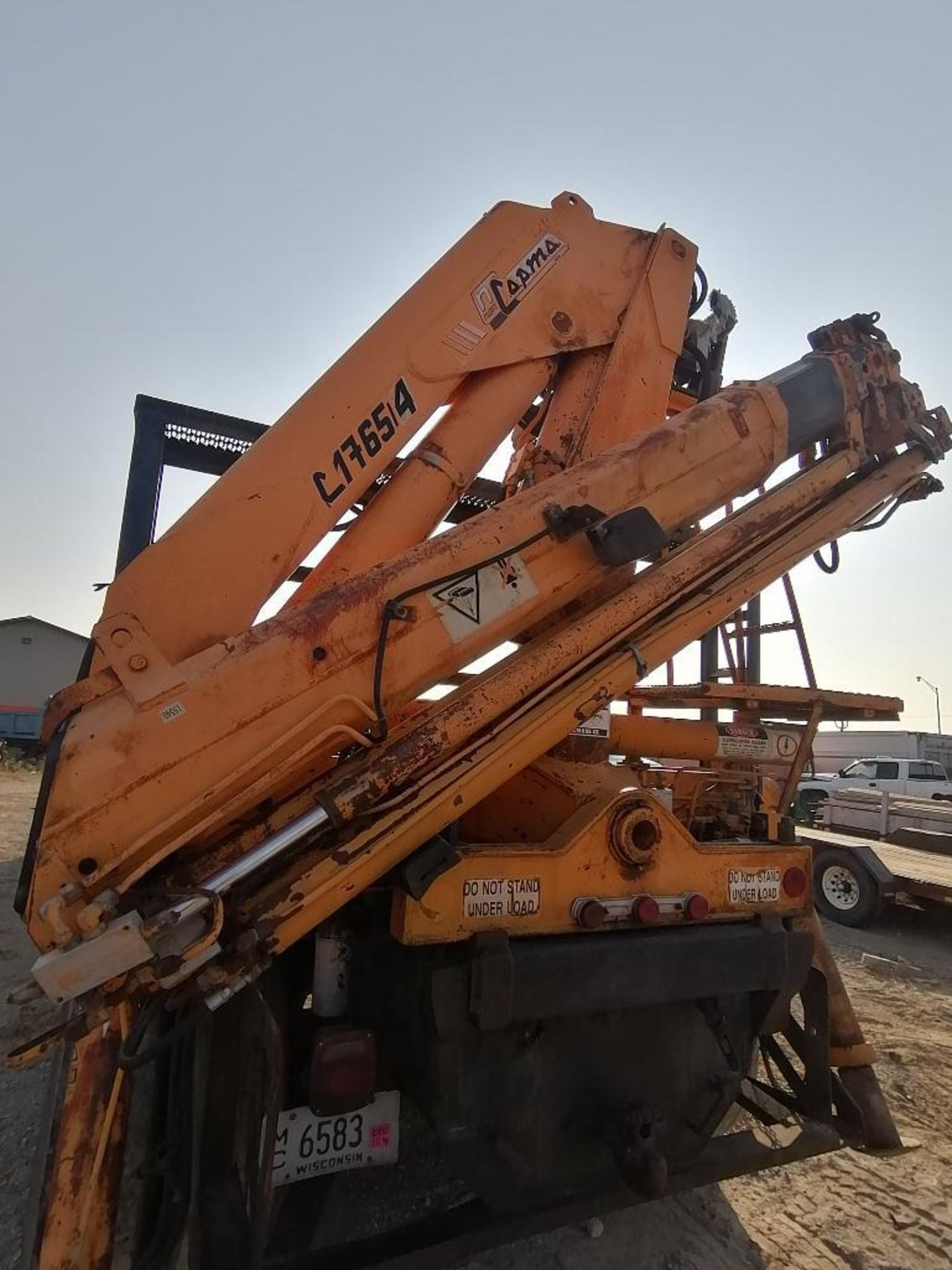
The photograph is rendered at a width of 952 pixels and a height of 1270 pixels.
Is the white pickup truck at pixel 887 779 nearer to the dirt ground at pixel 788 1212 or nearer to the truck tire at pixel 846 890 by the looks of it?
the truck tire at pixel 846 890

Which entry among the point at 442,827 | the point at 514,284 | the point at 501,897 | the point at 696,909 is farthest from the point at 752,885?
the point at 514,284

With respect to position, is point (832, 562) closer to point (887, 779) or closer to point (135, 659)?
point (135, 659)

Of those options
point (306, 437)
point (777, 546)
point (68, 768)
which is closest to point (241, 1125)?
point (68, 768)

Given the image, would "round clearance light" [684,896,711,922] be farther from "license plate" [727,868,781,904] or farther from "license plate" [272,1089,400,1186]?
"license plate" [272,1089,400,1186]

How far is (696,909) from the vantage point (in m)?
2.59

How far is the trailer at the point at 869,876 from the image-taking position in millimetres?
7500

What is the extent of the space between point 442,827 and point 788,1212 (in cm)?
242

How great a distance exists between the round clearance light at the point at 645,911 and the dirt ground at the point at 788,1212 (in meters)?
1.30

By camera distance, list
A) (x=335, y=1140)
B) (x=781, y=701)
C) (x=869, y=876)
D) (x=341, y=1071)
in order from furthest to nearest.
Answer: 1. (x=869, y=876)
2. (x=781, y=701)
3. (x=335, y=1140)
4. (x=341, y=1071)

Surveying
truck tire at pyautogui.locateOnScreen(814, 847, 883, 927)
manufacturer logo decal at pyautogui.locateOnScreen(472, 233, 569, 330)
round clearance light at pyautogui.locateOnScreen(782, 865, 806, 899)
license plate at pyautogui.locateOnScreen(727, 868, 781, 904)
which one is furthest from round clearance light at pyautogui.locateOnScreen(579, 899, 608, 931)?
truck tire at pyautogui.locateOnScreen(814, 847, 883, 927)

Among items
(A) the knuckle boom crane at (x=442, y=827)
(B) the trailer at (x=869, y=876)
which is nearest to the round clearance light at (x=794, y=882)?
(A) the knuckle boom crane at (x=442, y=827)

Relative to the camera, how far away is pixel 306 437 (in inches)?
96.3

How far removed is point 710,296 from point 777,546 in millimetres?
1439

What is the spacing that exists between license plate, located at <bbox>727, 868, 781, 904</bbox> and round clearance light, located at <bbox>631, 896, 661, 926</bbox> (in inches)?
15.7
